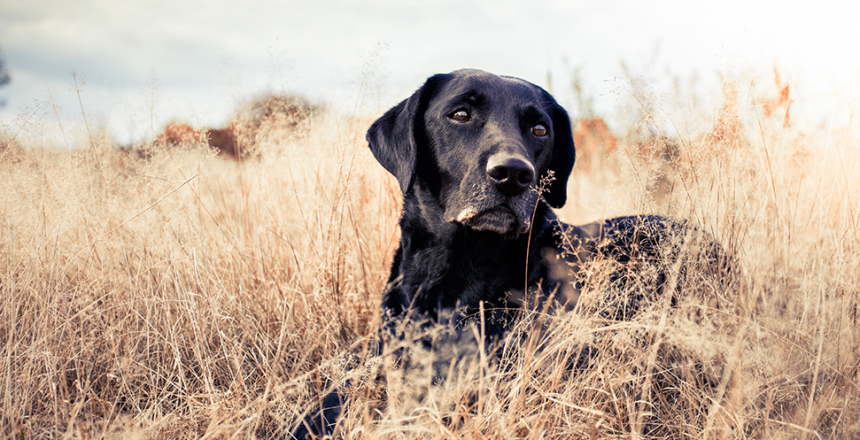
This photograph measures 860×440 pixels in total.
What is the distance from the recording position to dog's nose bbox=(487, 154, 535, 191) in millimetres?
1550

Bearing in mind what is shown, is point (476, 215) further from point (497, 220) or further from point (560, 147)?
point (560, 147)

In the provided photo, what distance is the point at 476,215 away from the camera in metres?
1.67

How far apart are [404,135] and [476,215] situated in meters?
0.53

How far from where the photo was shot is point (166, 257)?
205cm

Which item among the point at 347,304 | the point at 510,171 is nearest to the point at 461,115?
the point at 510,171

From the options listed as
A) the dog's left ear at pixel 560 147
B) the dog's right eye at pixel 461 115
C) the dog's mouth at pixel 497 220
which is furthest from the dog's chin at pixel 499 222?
the dog's left ear at pixel 560 147

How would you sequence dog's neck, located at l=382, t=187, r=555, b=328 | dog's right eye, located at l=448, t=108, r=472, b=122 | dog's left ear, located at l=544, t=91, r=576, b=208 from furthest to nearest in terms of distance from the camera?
1. dog's left ear, located at l=544, t=91, r=576, b=208
2. dog's right eye, located at l=448, t=108, r=472, b=122
3. dog's neck, located at l=382, t=187, r=555, b=328

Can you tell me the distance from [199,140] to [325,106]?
81 cm

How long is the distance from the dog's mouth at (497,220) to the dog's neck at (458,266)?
Result: 75 millimetres

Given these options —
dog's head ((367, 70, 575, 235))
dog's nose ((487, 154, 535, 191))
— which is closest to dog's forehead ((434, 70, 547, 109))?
dog's head ((367, 70, 575, 235))

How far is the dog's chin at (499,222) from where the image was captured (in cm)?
165

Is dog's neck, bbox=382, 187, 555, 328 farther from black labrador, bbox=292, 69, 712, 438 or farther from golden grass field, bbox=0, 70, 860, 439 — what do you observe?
golden grass field, bbox=0, 70, 860, 439

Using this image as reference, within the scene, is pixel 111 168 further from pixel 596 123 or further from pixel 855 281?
pixel 596 123

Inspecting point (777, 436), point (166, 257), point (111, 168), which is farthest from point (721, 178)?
point (111, 168)
